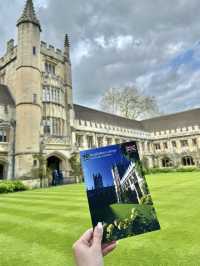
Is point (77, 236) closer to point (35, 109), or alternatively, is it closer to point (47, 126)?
point (35, 109)

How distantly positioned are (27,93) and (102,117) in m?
20.0

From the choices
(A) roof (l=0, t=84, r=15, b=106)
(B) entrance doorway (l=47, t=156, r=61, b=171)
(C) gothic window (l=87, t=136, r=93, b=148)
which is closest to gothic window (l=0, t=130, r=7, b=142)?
(A) roof (l=0, t=84, r=15, b=106)

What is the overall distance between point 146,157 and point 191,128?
11.2 m

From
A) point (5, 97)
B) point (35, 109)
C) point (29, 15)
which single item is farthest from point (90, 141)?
point (29, 15)

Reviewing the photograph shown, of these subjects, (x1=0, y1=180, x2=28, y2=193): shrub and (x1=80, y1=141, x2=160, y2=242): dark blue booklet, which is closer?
(x1=80, y1=141, x2=160, y2=242): dark blue booklet

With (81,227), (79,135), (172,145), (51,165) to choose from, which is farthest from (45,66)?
(172,145)

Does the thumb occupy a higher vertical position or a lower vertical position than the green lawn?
higher

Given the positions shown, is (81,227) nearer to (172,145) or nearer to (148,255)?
(148,255)

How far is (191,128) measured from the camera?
1779 inches

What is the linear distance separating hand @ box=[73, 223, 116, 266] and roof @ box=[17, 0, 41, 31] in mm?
27943

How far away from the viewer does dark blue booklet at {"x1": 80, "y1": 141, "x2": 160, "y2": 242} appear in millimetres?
1588

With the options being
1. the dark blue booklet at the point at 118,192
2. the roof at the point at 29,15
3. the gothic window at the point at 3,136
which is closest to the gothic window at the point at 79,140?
the gothic window at the point at 3,136

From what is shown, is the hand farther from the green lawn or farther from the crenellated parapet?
the crenellated parapet

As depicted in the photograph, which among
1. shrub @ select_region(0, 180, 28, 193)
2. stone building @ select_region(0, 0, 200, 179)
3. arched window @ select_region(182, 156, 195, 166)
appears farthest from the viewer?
arched window @ select_region(182, 156, 195, 166)
